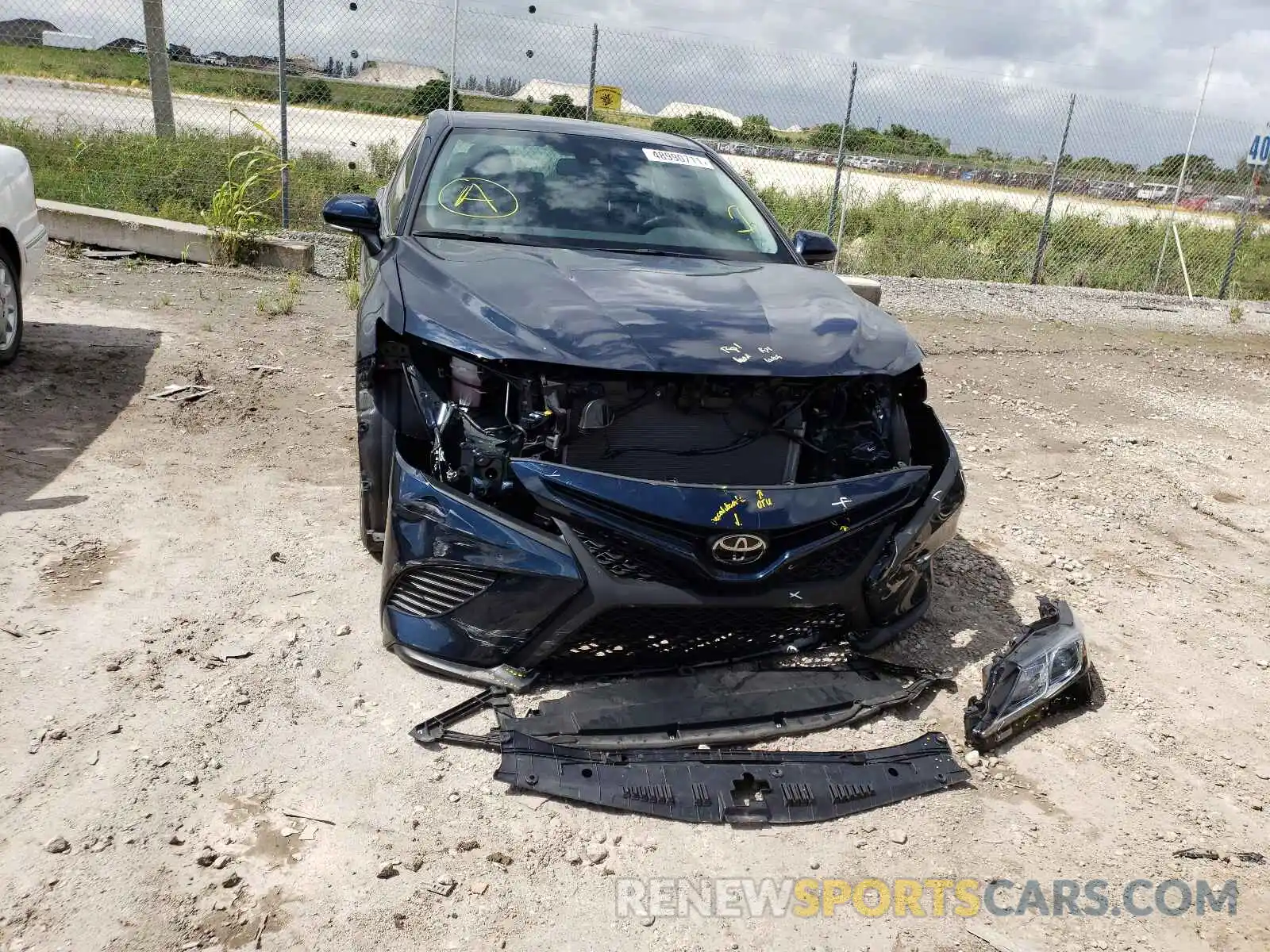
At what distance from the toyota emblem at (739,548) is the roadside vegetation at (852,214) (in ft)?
23.0

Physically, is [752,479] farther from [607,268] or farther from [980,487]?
[980,487]

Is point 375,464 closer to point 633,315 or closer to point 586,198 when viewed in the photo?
point 633,315

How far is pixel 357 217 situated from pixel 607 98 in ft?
23.7

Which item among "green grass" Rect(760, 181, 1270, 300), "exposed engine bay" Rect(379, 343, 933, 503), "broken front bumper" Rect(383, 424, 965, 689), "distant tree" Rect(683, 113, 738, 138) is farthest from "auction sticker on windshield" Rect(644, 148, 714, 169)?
"green grass" Rect(760, 181, 1270, 300)

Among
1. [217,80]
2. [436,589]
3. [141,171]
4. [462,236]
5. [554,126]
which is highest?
[217,80]

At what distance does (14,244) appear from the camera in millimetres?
5461

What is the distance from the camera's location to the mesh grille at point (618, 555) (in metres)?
2.69

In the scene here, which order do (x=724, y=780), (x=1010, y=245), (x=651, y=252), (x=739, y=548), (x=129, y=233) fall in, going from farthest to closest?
(x=1010, y=245) < (x=129, y=233) < (x=651, y=252) < (x=739, y=548) < (x=724, y=780)

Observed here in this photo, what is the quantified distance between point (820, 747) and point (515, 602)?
973mm

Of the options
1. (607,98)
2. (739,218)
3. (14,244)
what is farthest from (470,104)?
(739,218)

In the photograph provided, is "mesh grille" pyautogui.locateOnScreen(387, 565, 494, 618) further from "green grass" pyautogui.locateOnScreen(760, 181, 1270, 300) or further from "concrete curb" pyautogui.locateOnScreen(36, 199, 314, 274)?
"green grass" pyautogui.locateOnScreen(760, 181, 1270, 300)

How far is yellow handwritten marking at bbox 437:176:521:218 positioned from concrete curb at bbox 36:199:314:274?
5.17m

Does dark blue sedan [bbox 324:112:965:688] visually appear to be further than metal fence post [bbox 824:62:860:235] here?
No

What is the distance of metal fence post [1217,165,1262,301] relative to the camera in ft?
45.3
